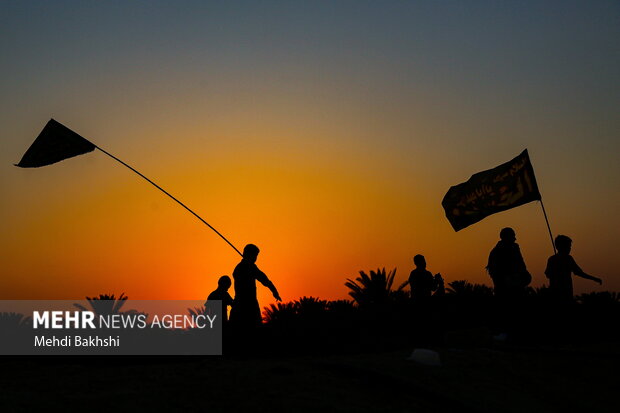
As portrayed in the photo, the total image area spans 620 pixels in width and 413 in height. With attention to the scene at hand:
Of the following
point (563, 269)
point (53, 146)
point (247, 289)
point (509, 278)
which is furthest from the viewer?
point (53, 146)

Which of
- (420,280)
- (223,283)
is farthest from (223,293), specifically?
(420,280)

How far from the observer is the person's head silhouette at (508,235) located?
37.0 feet

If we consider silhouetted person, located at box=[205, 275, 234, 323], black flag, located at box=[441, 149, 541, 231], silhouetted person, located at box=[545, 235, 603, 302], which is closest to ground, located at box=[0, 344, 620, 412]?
silhouetted person, located at box=[545, 235, 603, 302]

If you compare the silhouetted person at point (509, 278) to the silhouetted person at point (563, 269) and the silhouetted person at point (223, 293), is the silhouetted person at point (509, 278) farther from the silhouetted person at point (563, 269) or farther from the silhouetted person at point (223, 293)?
the silhouetted person at point (223, 293)

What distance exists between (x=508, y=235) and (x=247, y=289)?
13.8 ft

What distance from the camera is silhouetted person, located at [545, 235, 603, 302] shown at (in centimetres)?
1177

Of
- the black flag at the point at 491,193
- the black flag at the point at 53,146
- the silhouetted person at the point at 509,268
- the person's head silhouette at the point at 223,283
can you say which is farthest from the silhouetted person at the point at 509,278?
the black flag at the point at 53,146

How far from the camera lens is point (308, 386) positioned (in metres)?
6.56

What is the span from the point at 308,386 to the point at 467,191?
27.7 ft

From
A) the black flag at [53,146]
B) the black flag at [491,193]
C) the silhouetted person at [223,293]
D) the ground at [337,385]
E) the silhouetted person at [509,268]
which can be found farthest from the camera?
the black flag at [491,193]

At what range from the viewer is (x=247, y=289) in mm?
10312

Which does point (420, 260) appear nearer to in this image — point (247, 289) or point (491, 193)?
point (491, 193)

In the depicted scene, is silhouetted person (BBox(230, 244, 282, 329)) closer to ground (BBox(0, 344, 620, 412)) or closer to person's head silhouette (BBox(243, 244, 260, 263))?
person's head silhouette (BBox(243, 244, 260, 263))

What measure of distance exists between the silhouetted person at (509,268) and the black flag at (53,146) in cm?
711
